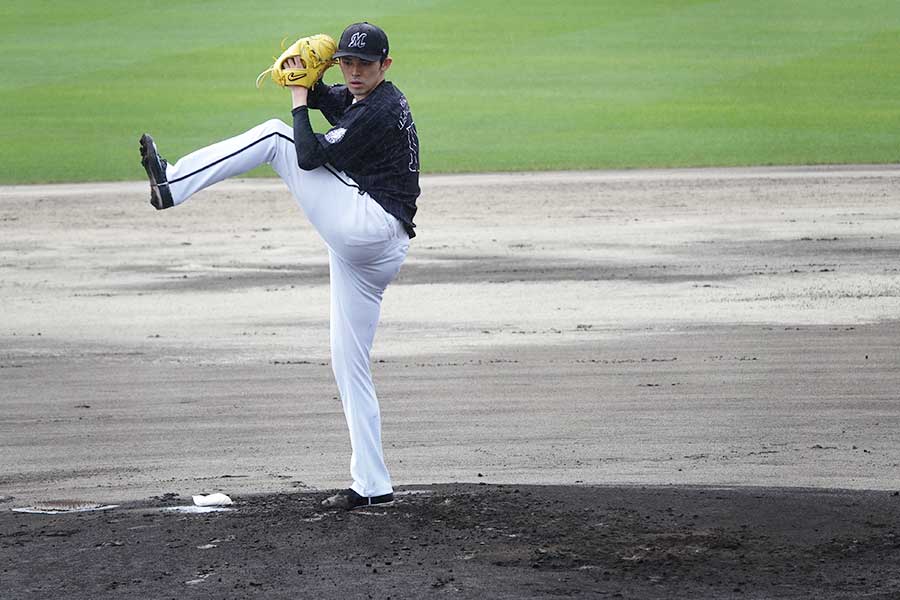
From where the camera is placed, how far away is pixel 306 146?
6.21 m

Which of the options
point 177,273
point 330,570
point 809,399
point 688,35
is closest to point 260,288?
point 177,273

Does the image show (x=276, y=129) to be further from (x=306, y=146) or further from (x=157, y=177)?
(x=157, y=177)

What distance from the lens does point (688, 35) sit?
42.7m

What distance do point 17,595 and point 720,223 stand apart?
13.7 metres

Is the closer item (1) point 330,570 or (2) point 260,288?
(1) point 330,570

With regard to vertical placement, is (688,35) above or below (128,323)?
above

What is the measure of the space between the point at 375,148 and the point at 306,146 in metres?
0.35

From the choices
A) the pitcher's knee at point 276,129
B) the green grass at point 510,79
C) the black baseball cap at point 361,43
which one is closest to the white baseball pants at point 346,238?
the pitcher's knee at point 276,129

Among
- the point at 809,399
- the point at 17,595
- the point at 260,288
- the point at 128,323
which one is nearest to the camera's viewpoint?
the point at 17,595

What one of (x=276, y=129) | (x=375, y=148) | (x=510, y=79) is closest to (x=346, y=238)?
(x=375, y=148)

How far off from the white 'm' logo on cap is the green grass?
1727 cm

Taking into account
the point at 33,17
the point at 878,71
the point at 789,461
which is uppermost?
the point at 33,17

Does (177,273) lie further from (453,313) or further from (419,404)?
(419,404)

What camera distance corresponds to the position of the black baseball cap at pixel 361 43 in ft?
20.8
